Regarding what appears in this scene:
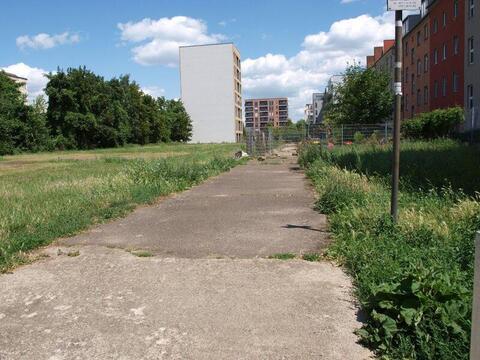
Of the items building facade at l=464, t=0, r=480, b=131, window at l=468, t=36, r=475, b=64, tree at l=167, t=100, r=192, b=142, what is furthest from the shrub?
tree at l=167, t=100, r=192, b=142

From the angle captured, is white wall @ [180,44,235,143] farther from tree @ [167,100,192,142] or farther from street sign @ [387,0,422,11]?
street sign @ [387,0,422,11]

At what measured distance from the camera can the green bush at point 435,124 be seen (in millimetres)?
30484

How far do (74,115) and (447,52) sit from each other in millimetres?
40752

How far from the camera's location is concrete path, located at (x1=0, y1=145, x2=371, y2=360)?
329 cm

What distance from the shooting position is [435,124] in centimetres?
3158

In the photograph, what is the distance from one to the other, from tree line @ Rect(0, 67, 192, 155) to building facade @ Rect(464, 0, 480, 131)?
132ft

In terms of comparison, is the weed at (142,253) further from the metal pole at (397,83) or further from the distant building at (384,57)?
the distant building at (384,57)

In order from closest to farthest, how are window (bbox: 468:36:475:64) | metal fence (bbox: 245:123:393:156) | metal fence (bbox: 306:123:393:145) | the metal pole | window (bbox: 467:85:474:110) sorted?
1. the metal pole
2. metal fence (bbox: 245:123:393:156)
3. metal fence (bbox: 306:123:393:145)
4. window (bbox: 468:36:475:64)
5. window (bbox: 467:85:474:110)

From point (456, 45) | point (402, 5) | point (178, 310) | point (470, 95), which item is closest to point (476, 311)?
point (178, 310)

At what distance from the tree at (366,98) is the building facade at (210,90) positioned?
5673 centimetres

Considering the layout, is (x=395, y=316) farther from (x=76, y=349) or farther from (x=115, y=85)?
(x=115, y=85)

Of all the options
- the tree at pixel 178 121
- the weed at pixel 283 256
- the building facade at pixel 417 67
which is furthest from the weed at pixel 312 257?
the tree at pixel 178 121

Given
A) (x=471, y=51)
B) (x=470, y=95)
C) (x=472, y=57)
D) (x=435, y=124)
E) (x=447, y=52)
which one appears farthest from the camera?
(x=447, y=52)

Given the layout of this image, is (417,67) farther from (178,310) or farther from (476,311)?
(476,311)
